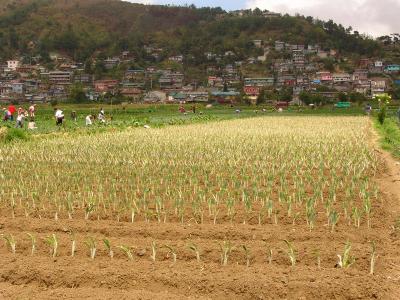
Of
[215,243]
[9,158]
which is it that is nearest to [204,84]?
[9,158]

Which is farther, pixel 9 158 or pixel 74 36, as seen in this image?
pixel 74 36

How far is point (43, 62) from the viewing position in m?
144

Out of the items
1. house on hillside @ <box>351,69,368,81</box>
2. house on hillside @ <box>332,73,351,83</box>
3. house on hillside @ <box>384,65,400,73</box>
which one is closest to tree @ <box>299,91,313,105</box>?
house on hillside @ <box>332,73,351,83</box>

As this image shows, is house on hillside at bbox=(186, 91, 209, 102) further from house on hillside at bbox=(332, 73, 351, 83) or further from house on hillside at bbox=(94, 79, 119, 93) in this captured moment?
house on hillside at bbox=(332, 73, 351, 83)

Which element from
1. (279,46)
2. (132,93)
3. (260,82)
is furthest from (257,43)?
(132,93)

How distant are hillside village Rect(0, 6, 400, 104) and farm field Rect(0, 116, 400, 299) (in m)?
77.8

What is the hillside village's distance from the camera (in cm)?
10344

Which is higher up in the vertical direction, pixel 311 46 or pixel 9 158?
pixel 311 46

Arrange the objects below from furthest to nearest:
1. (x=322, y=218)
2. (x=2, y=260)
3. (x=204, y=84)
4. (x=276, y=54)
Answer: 1. (x=276, y=54)
2. (x=204, y=84)
3. (x=322, y=218)
4. (x=2, y=260)

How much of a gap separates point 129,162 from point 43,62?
138 meters

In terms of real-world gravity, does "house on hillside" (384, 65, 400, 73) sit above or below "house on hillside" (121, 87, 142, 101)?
above

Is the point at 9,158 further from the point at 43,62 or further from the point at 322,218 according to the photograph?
the point at 43,62

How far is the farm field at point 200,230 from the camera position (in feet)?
17.3

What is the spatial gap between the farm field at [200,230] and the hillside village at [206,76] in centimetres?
7783
